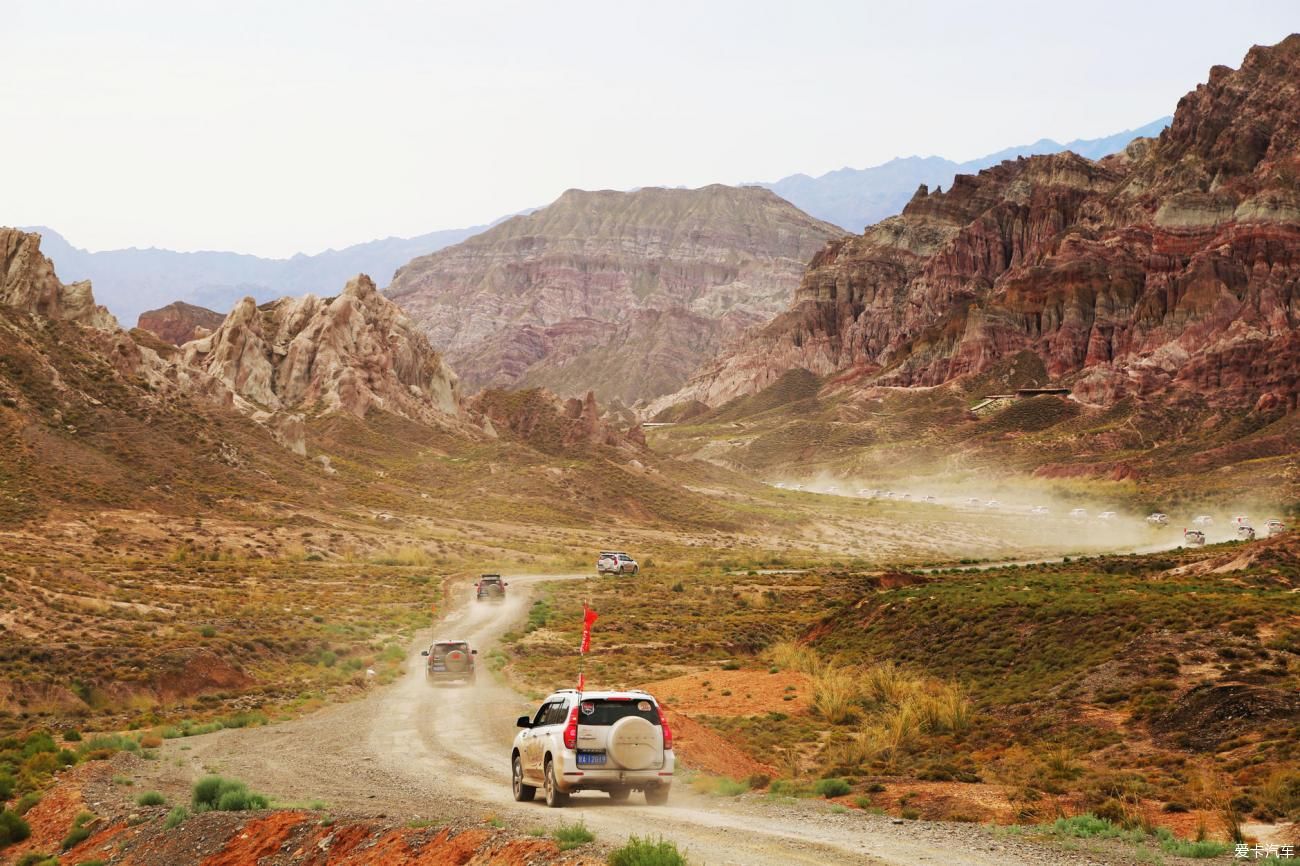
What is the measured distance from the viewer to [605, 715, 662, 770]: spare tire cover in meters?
20.9

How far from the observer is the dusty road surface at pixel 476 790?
1712cm

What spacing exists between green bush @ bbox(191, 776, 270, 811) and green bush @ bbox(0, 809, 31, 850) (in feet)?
12.9

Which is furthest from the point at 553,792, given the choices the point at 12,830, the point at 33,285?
the point at 33,285

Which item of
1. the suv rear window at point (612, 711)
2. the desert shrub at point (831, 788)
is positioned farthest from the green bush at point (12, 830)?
the desert shrub at point (831, 788)

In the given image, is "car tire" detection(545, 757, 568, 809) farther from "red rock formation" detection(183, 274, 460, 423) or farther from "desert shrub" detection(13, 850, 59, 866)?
"red rock formation" detection(183, 274, 460, 423)

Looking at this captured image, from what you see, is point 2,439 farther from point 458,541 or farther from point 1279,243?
point 1279,243

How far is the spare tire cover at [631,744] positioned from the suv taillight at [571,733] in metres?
0.59

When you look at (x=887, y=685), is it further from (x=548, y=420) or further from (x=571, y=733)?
(x=548, y=420)

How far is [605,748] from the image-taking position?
20.9 meters

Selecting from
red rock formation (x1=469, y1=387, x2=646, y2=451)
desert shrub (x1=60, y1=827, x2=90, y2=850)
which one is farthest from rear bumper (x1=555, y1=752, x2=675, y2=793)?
red rock formation (x1=469, y1=387, x2=646, y2=451)

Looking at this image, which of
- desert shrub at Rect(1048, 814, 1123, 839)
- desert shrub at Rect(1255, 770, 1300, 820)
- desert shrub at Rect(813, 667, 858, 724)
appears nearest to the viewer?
desert shrub at Rect(1048, 814, 1123, 839)

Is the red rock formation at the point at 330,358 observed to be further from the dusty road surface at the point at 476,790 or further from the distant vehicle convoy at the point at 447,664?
the dusty road surface at the point at 476,790

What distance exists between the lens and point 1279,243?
189 meters

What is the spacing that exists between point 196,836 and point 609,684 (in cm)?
2072
